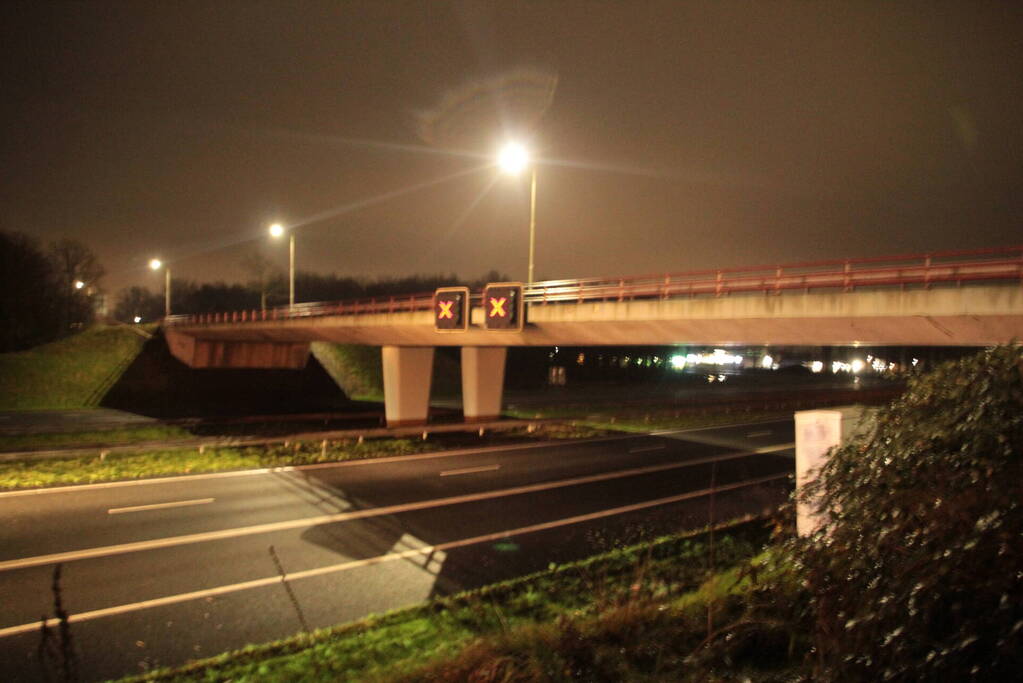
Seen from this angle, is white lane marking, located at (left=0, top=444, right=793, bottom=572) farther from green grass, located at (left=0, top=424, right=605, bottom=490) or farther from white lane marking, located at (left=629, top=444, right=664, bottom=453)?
green grass, located at (left=0, top=424, right=605, bottom=490)

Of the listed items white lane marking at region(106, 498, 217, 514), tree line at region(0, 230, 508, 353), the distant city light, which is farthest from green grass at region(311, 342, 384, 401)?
the distant city light

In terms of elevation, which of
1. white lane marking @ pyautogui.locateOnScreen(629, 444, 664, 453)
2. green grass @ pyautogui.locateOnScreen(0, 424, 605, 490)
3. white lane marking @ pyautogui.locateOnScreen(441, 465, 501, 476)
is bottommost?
white lane marking @ pyautogui.locateOnScreen(441, 465, 501, 476)

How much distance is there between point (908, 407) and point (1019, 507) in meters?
2.74

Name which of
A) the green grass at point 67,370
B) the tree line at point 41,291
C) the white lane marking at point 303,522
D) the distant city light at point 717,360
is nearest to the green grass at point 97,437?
the white lane marking at point 303,522

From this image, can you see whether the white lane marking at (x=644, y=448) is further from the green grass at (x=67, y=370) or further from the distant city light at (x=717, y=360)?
the distant city light at (x=717, y=360)

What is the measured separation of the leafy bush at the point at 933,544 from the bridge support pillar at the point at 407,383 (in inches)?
1071

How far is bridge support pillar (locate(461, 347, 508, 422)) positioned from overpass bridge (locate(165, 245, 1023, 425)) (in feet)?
0.18

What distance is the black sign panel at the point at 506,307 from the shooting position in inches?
884

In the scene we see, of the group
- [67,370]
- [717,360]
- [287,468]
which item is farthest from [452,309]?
[717,360]

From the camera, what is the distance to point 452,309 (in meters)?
24.4

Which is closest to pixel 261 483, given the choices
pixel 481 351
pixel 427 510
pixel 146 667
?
pixel 427 510

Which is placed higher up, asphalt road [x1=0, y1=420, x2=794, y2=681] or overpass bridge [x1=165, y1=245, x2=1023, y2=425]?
overpass bridge [x1=165, y1=245, x2=1023, y2=425]

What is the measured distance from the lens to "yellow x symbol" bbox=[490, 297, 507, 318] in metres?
22.6

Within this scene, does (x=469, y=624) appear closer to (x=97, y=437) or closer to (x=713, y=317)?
(x=713, y=317)
